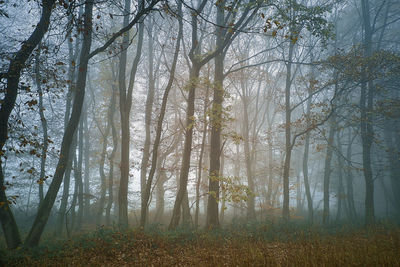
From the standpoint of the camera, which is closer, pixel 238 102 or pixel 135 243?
pixel 135 243

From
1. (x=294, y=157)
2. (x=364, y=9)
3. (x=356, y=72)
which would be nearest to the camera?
(x=356, y=72)

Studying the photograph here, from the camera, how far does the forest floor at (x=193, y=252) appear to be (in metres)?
4.21

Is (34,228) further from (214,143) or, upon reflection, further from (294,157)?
(294,157)

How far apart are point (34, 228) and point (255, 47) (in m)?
18.4

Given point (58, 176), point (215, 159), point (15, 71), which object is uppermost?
point (15, 71)

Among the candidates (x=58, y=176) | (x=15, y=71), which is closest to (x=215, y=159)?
(x=58, y=176)

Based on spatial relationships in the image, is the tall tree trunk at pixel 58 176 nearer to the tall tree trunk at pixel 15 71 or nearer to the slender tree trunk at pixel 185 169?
the tall tree trunk at pixel 15 71

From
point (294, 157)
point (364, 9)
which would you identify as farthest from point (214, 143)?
point (294, 157)

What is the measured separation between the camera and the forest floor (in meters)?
4.21

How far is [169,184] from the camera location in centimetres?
2645

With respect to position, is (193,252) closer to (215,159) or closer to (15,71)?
(215,159)

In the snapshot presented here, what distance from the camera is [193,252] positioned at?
20.2 feet

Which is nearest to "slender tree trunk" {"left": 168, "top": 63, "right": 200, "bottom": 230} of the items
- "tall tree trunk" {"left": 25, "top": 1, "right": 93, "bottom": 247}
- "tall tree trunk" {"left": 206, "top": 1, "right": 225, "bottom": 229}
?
"tall tree trunk" {"left": 206, "top": 1, "right": 225, "bottom": 229}

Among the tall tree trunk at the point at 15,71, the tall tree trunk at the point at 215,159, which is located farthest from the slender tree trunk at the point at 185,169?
the tall tree trunk at the point at 15,71
